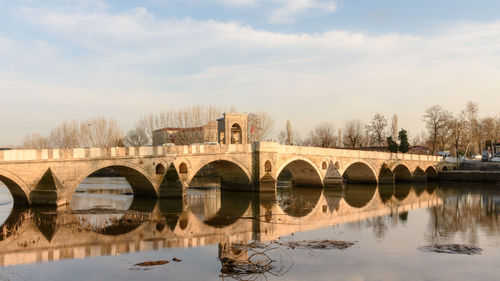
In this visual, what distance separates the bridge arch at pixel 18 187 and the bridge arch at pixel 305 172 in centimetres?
1695

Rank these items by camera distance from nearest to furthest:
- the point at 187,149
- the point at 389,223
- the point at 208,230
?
1. the point at 208,230
2. the point at 389,223
3. the point at 187,149

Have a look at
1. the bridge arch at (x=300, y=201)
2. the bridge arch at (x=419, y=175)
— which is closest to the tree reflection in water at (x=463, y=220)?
the bridge arch at (x=300, y=201)

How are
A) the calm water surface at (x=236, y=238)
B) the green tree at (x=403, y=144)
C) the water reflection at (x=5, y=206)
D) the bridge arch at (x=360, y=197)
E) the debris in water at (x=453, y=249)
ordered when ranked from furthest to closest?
the green tree at (x=403, y=144) < the bridge arch at (x=360, y=197) < the water reflection at (x=5, y=206) < the debris in water at (x=453, y=249) < the calm water surface at (x=236, y=238)

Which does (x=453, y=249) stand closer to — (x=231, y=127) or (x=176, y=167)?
(x=176, y=167)

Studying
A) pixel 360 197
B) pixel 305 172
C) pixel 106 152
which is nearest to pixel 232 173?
pixel 305 172

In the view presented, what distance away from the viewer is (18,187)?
19.4m

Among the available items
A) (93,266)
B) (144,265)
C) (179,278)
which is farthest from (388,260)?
(93,266)

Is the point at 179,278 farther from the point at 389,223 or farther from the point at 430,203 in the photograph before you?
the point at 430,203

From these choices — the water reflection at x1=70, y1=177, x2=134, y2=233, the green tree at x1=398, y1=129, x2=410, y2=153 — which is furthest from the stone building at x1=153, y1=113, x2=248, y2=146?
the green tree at x1=398, y1=129, x2=410, y2=153

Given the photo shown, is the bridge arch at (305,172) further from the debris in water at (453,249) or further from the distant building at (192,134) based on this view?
the debris in water at (453,249)

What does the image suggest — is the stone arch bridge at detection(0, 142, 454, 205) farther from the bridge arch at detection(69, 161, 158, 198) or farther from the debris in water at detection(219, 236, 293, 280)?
the debris in water at detection(219, 236, 293, 280)

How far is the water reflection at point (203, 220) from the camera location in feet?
44.0

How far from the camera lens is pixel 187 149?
25.2 metres

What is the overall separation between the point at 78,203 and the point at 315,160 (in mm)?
16531
